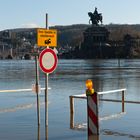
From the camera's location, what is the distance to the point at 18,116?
14562 mm

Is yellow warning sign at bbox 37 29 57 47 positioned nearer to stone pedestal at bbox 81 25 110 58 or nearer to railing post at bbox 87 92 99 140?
railing post at bbox 87 92 99 140

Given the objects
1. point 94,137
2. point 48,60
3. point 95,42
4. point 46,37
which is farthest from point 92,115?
point 95,42

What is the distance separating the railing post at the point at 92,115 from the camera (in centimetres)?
1088

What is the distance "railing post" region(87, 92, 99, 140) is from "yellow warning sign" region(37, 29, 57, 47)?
1.95 metres

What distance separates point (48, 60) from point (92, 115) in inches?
76.0

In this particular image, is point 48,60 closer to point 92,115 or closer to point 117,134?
point 92,115

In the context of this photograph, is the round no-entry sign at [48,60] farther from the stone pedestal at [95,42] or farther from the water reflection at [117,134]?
the stone pedestal at [95,42]

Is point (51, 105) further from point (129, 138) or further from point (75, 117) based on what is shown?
point (129, 138)

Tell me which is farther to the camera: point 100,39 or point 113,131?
point 100,39

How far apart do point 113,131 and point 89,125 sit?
1.18 meters

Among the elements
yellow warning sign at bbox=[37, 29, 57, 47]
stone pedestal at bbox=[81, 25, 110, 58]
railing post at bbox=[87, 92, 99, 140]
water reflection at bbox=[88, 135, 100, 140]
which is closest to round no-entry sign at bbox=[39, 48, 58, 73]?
yellow warning sign at bbox=[37, 29, 57, 47]

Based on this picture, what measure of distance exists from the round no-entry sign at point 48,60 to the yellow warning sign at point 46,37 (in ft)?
0.61

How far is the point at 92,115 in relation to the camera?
11.0 metres

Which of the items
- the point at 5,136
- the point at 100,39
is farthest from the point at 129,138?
the point at 100,39
